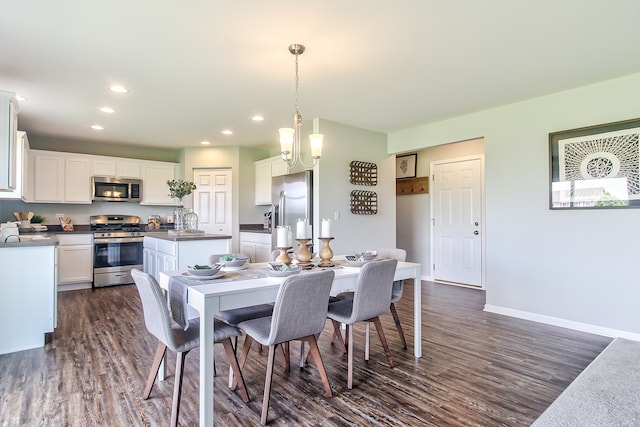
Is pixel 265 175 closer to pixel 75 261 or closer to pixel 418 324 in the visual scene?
pixel 75 261

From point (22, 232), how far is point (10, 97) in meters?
2.97

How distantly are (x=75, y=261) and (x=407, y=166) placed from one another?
5637mm

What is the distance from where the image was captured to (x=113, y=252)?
221 inches

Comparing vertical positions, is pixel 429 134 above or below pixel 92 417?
above

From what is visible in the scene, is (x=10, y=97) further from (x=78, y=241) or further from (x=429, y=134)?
(x=429, y=134)

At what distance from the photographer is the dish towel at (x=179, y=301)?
1.96m

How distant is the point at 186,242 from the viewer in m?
3.97

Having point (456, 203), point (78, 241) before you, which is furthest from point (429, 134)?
point (78, 241)

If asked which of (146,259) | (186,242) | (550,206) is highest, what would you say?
(550,206)

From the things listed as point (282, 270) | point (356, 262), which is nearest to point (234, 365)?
point (282, 270)

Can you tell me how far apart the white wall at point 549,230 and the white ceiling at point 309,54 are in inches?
10.0

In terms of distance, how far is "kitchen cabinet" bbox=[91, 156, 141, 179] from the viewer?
582 cm

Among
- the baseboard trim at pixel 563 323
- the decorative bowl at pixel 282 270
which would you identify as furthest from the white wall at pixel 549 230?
the decorative bowl at pixel 282 270

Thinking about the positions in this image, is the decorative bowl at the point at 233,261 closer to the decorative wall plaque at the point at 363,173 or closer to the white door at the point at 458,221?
the decorative wall plaque at the point at 363,173
